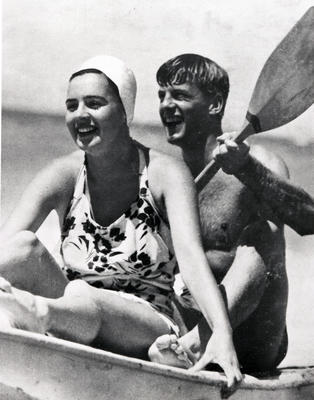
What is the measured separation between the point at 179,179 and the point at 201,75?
1.44 feet

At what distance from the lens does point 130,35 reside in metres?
3.24

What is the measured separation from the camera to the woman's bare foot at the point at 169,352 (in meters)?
2.68

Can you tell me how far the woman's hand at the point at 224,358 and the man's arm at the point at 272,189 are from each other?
0.50 m

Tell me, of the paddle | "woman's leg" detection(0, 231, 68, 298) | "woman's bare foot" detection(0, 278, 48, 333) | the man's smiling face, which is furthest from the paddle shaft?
"woman's bare foot" detection(0, 278, 48, 333)

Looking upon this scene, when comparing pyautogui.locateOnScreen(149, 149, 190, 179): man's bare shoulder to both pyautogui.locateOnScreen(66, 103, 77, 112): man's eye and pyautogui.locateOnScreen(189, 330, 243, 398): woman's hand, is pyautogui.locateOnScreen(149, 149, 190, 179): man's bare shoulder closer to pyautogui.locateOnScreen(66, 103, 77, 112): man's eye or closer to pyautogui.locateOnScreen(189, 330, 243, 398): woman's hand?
pyautogui.locateOnScreen(66, 103, 77, 112): man's eye

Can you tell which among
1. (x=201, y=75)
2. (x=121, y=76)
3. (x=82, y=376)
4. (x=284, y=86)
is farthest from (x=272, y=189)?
(x=82, y=376)

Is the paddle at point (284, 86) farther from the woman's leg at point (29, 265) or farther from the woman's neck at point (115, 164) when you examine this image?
the woman's leg at point (29, 265)

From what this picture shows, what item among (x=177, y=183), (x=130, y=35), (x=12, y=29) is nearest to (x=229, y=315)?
(x=177, y=183)

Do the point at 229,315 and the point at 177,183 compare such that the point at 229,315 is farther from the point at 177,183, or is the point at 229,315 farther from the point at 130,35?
the point at 130,35

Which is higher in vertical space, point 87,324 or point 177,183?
point 177,183

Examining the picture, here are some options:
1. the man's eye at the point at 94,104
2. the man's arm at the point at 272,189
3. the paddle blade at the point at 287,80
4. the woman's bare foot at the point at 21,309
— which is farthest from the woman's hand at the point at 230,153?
the woman's bare foot at the point at 21,309

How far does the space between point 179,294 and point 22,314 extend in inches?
28.0

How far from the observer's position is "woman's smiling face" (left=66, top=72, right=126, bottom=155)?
117 inches

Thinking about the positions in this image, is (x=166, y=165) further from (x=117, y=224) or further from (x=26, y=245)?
(x=26, y=245)
